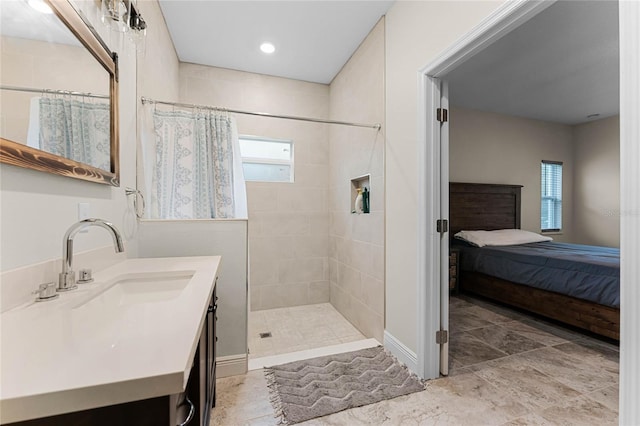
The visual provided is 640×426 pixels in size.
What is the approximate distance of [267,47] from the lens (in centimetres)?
271

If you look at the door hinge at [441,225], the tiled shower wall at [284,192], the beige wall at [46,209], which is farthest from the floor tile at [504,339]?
the beige wall at [46,209]

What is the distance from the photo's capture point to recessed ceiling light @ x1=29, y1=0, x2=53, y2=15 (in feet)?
2.85

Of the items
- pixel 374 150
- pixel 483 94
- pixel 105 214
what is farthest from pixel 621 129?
pixel 483 94

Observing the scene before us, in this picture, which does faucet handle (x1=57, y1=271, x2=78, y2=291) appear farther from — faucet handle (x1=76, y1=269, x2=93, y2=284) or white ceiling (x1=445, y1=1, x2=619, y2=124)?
white ceiling (x1=445, y1=1, x2=619, y2=124)

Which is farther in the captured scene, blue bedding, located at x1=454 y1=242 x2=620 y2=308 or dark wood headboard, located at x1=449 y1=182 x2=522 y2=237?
dark wood headboard, located at x1=449 y1=182 x2=522 y2=237

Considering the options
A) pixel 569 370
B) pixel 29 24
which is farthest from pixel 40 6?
pixel 569 370

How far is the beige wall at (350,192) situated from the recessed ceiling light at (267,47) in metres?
0.81

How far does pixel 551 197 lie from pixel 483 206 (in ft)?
5.51

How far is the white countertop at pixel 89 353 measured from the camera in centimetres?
42

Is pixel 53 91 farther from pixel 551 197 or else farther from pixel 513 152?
pixel 551 197

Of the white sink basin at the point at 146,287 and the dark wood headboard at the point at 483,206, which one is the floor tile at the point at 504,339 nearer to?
the dark wood headboard at the point at 483,206

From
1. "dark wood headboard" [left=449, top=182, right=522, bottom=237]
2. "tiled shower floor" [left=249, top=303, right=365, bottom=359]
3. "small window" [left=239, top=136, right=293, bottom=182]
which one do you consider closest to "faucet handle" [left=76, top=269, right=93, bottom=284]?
"tiled shower floor" [left=249, top=303, right=365, bottom=359]

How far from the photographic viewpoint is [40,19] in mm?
899

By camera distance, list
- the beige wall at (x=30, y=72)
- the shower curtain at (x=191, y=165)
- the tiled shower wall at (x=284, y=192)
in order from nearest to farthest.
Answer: the beige wall at (x=30, y=72), the shower curtain at (x=191, y=165), the tiled shower wall at (x=284, y=192)
